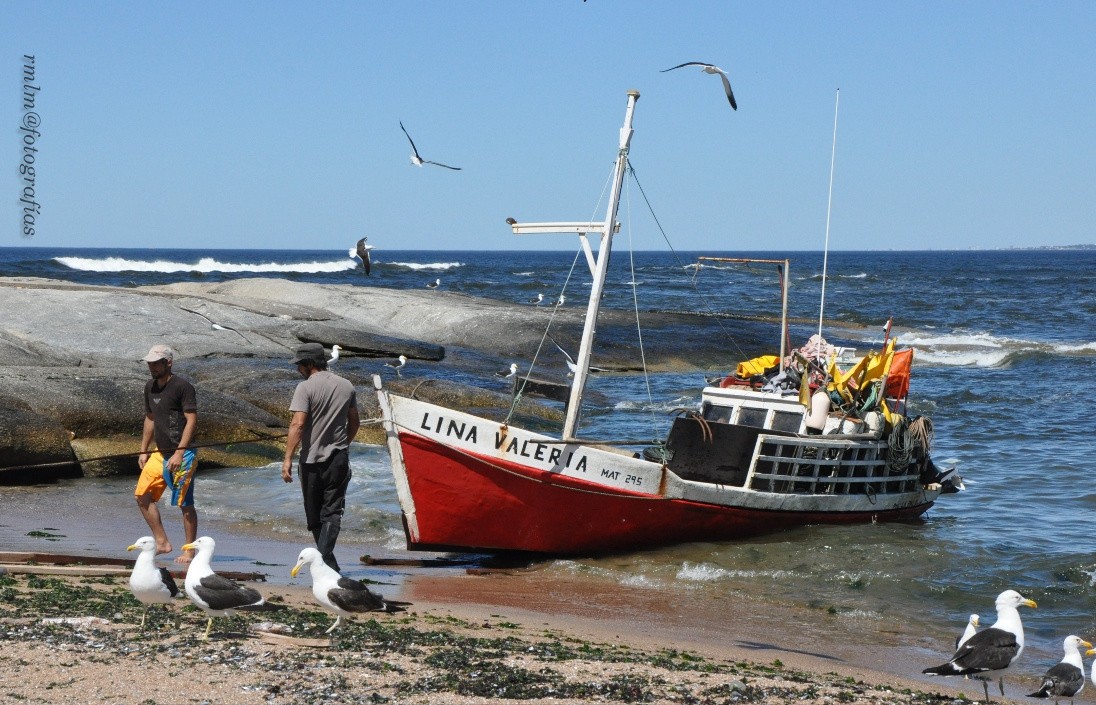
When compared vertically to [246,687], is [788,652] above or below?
below

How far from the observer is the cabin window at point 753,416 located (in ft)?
52.7

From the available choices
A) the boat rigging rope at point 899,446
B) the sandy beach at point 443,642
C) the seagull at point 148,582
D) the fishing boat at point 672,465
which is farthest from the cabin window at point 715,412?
the seagull at point 148,582

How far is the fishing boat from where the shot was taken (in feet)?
44.3

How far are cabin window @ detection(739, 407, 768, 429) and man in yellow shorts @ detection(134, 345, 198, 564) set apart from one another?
765 centimetres

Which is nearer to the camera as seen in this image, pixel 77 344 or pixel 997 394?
pixel 77 344

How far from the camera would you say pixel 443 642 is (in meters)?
9.06

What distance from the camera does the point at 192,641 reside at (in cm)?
838

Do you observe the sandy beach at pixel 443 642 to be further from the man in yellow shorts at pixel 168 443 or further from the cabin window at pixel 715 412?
the cabin window at pixel 715 412

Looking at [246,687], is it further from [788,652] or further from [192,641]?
[788,652]

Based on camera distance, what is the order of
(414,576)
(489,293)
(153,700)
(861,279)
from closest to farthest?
(153,700)
(414,576)
(489,293)
(861,279)

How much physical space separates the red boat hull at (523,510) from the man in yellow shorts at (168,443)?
2.64 meters

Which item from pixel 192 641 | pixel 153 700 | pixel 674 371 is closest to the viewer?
pixel 153 700

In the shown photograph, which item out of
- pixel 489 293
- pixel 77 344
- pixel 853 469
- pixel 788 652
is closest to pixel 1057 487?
pixel 853 469

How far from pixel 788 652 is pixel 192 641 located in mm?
5209
